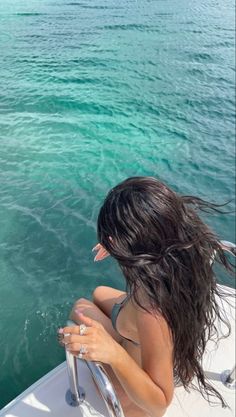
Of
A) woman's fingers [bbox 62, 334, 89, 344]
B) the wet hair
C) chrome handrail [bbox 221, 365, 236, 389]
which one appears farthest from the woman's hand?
chrome handrail [bbox 221, 365, 236, 389]

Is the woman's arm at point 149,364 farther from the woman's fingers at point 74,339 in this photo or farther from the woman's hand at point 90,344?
the woman's fingers at point 74,339

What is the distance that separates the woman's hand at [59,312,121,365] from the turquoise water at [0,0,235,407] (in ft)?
6.88

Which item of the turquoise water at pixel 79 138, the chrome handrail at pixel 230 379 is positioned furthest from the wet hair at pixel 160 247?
the turquoise water at pixel 79 138

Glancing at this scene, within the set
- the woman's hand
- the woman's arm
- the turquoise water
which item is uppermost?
the woman's hand

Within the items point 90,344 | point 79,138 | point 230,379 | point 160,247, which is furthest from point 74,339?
point 79,138

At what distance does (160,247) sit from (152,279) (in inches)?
5.2

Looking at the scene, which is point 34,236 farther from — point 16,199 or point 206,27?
point 206,27

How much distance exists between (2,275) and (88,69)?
7.67 m

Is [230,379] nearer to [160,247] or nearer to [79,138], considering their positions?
[160,247]

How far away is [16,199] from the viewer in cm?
545

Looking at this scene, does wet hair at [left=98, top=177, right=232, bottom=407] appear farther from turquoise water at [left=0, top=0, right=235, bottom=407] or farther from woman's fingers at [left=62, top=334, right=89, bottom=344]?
turquoise water at [left=0, top=0, right=235, bottom=407]

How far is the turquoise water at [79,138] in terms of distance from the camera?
4266 millimetres

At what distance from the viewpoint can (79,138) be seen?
24.0ft

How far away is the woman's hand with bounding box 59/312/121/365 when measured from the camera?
1.56 metres
